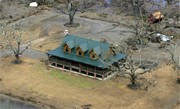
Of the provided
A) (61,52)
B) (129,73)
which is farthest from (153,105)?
(61,52)

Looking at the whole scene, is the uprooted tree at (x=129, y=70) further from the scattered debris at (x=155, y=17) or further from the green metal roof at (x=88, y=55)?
the scattered debris at (x=155, y=17)

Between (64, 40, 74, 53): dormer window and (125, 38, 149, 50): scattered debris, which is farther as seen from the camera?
(125, 38, 149, 50): scattered debris

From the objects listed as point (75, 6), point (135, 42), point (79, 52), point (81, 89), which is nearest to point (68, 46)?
point (79, 52)

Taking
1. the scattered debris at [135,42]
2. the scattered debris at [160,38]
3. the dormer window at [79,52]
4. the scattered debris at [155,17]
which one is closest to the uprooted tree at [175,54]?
the scattered debris at [160,38]

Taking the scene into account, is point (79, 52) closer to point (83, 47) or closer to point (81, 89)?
point (83, 47)

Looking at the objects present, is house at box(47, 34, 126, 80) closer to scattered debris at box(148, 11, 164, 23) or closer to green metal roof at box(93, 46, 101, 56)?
green metal roof at box(93, 46, 101, 56)

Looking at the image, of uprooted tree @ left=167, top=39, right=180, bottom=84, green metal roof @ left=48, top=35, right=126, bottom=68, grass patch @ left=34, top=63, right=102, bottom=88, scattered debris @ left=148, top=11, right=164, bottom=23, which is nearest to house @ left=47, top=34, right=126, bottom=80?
green metal roof @ left=48, top=35, right=126, bottom=68
